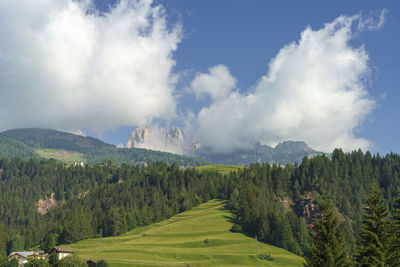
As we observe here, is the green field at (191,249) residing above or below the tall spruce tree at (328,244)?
below

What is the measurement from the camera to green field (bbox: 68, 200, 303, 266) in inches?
4926

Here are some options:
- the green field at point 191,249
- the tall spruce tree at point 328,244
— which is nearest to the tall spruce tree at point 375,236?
the tall spruce tree at point 328,244

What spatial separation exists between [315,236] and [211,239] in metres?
117

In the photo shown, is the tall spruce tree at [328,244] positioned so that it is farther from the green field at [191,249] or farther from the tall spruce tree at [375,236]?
the green field at [191,249]

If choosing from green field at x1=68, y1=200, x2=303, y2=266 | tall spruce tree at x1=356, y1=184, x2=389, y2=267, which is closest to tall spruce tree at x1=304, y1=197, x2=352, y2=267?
tall spruce tree at x1=356, y1=184, x2=389, y2=267

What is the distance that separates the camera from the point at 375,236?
1908 inches

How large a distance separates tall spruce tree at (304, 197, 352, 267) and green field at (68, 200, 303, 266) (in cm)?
7967

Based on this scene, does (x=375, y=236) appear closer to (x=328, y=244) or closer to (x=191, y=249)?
(x=328, y=244)

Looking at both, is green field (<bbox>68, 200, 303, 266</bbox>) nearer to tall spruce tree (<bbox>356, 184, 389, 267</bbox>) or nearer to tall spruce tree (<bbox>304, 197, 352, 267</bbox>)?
tall spruce tree (<bbox>304, 197, 352, 267</bbox>)

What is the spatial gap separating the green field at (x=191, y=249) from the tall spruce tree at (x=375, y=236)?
81.0 meters

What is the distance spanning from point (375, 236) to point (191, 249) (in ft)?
349

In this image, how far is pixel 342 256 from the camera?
154 feet

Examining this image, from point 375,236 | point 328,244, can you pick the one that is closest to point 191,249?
point 328,244

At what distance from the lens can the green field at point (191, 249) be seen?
125119mm
